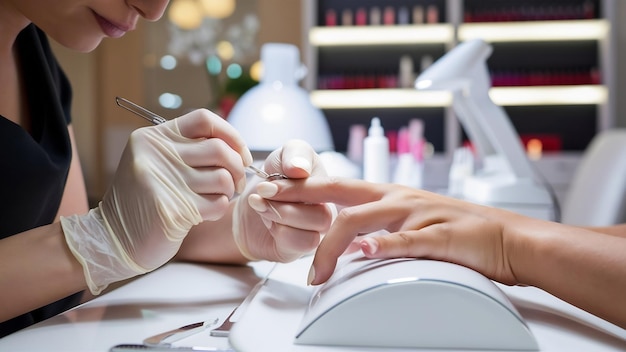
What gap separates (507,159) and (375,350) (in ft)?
3.75

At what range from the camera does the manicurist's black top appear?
0.86 metres

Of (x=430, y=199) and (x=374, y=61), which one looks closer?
(x=430, y=199)

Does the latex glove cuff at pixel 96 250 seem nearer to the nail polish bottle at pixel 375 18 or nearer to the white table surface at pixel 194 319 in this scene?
the white table surface at pixel 194 319

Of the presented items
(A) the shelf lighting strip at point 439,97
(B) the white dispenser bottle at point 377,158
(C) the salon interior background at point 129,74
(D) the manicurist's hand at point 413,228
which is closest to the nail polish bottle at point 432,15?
(A) the shelf lighting strip at point 439,97

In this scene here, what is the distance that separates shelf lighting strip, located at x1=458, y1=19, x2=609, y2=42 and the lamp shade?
98.5 inches

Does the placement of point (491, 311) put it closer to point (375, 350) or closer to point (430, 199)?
point (375, 350)

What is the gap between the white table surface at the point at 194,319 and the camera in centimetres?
51

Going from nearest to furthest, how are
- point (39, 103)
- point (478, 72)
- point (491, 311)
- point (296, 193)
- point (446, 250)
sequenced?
1. point (491, 311)
2. point (446, 250)
3. point (296, 193)
4. point (39, 103)
5. point (478, 72)

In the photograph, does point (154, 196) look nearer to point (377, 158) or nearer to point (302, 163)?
point (302, 163)

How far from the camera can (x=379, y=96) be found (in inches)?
162

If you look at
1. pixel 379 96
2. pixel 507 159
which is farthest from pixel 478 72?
pixel 379 96

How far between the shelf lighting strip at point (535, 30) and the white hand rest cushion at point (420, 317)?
3.68 meters

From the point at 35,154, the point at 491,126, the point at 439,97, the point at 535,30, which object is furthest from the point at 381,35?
the point at 35,154

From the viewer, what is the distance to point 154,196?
676mm
